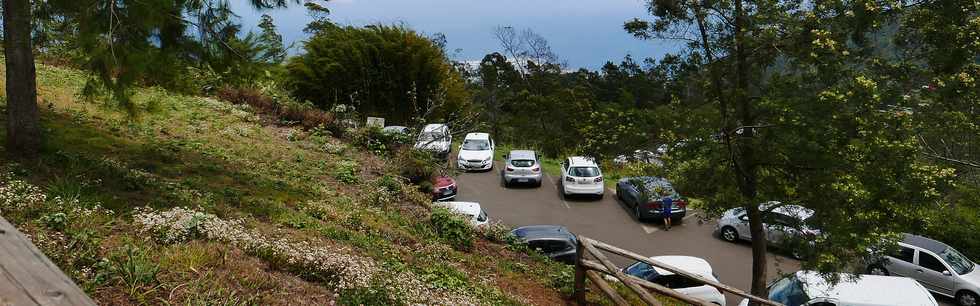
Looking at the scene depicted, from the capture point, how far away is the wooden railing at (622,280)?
19.1ft

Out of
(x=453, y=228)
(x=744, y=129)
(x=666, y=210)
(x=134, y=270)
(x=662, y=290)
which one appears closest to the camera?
(x=134, y=270)

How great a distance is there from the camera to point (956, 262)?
13.6 meters

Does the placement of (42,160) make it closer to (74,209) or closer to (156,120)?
(74,209)

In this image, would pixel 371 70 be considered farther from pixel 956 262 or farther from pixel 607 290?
pixel 956 262

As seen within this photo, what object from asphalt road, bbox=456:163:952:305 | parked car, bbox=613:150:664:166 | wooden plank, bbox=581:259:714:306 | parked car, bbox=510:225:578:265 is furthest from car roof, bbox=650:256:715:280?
wooden plank, bbox=581:259:714:306

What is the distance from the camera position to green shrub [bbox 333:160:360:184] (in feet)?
38.1

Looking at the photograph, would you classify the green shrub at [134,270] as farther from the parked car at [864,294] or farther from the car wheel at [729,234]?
the car wheel at [729,234]

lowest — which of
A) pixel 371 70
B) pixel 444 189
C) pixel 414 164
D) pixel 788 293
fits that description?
pixel 788 293

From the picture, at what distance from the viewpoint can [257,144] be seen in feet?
42.3

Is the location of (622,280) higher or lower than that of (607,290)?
higher

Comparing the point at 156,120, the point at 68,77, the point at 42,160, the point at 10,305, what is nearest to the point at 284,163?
the point at 156,120

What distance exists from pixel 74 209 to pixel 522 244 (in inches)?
289

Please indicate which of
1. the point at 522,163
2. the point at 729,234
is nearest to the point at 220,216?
the point at 729,234

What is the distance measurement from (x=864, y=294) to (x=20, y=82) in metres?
13.5
